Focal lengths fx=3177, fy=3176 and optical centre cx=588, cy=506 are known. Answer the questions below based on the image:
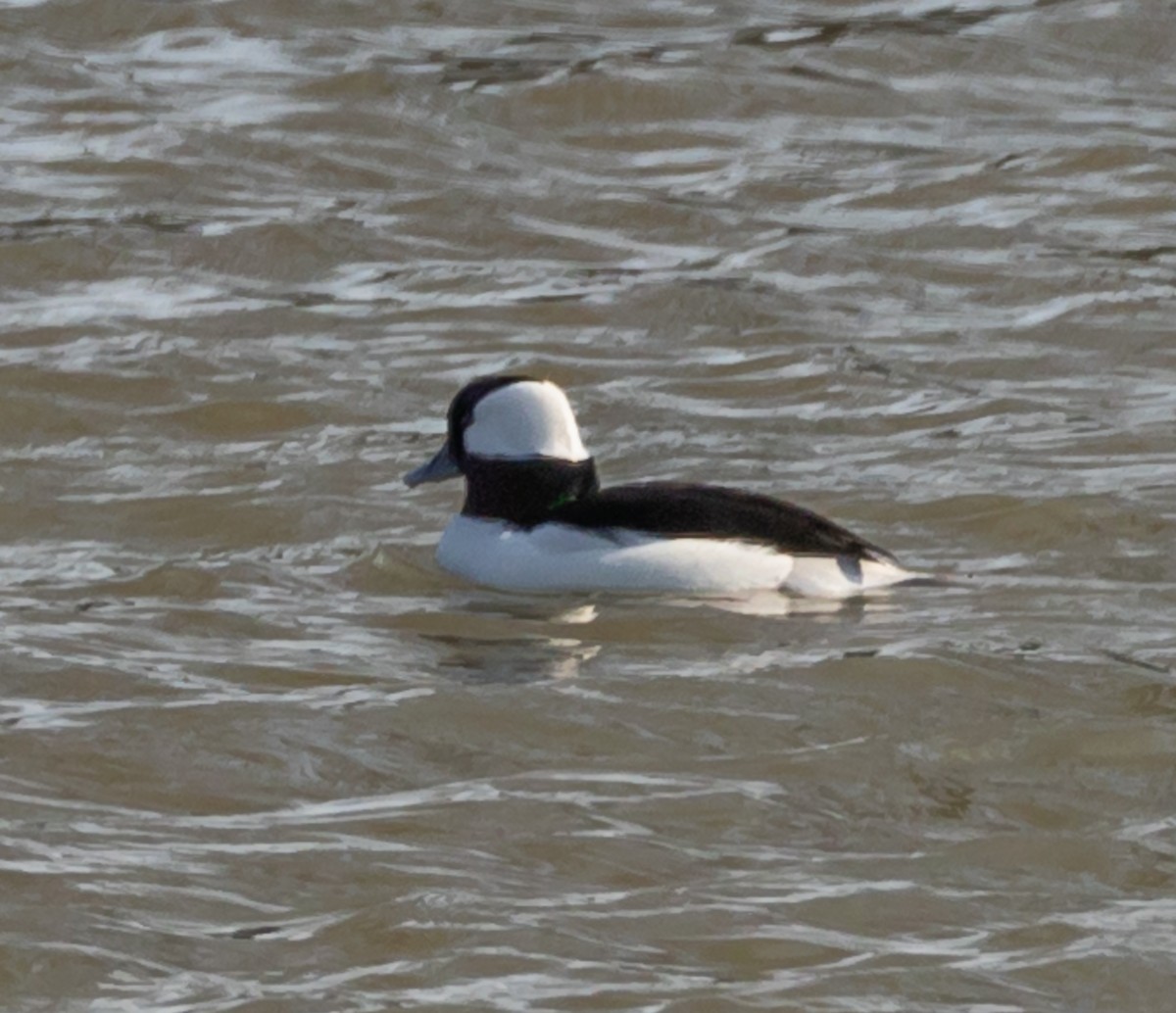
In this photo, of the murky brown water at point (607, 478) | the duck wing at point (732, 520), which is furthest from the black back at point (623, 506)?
the murky brown water at point (607, 478)

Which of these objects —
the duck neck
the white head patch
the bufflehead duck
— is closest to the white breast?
the bufflehead duck

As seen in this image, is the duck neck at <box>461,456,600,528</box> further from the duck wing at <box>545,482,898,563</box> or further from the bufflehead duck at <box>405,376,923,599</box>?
the duck wing at <box>545,482,898,563</box>

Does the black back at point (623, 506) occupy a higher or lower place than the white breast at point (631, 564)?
higher

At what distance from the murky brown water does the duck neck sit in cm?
30

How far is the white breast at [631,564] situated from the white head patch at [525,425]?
0.89ft

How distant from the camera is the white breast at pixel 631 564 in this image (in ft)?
28.5

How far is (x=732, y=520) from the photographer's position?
870 cm

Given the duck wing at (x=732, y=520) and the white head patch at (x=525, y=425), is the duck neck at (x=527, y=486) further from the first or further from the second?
the duck wing at (x=732, y=520)

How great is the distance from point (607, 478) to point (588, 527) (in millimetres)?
1478

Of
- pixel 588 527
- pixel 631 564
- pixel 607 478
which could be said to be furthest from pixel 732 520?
pixel 607 478

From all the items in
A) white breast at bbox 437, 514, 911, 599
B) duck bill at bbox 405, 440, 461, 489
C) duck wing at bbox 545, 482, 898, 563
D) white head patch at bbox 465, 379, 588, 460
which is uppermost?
white head patch at bbox 465, 379, 588, 460

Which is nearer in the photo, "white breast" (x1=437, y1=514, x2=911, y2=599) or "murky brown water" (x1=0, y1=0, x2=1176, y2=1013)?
"murky brown water" (x1=0, y1=0, x2=1176, y2=1013)

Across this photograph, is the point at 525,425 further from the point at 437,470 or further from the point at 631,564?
the point at 631,564

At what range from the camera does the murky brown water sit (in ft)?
19.9
